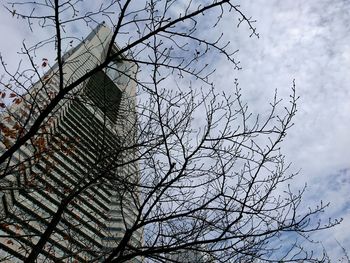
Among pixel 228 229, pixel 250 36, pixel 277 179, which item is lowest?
pixel 228 229

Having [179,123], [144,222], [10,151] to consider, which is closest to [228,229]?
[144,222]

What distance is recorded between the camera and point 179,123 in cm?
741

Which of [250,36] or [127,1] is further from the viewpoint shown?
[250,36]

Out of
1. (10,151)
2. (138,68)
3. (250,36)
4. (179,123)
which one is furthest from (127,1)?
(179,123)

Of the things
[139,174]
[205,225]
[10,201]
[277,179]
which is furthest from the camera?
[10,201]

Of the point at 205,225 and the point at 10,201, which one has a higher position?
the point at 10,201

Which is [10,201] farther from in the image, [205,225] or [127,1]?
[127,1]

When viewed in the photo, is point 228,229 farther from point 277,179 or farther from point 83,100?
point 83,100

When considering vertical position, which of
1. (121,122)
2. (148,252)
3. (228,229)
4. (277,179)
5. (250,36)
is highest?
(121,122)

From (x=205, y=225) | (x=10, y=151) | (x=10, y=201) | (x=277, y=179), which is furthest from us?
(x=10, y=201)

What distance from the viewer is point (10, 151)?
4523mm

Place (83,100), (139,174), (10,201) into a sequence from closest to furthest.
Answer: (83,100)
(139,174)
(10,201)

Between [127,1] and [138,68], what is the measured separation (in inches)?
44.0

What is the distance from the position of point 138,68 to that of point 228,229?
2.72 metres
